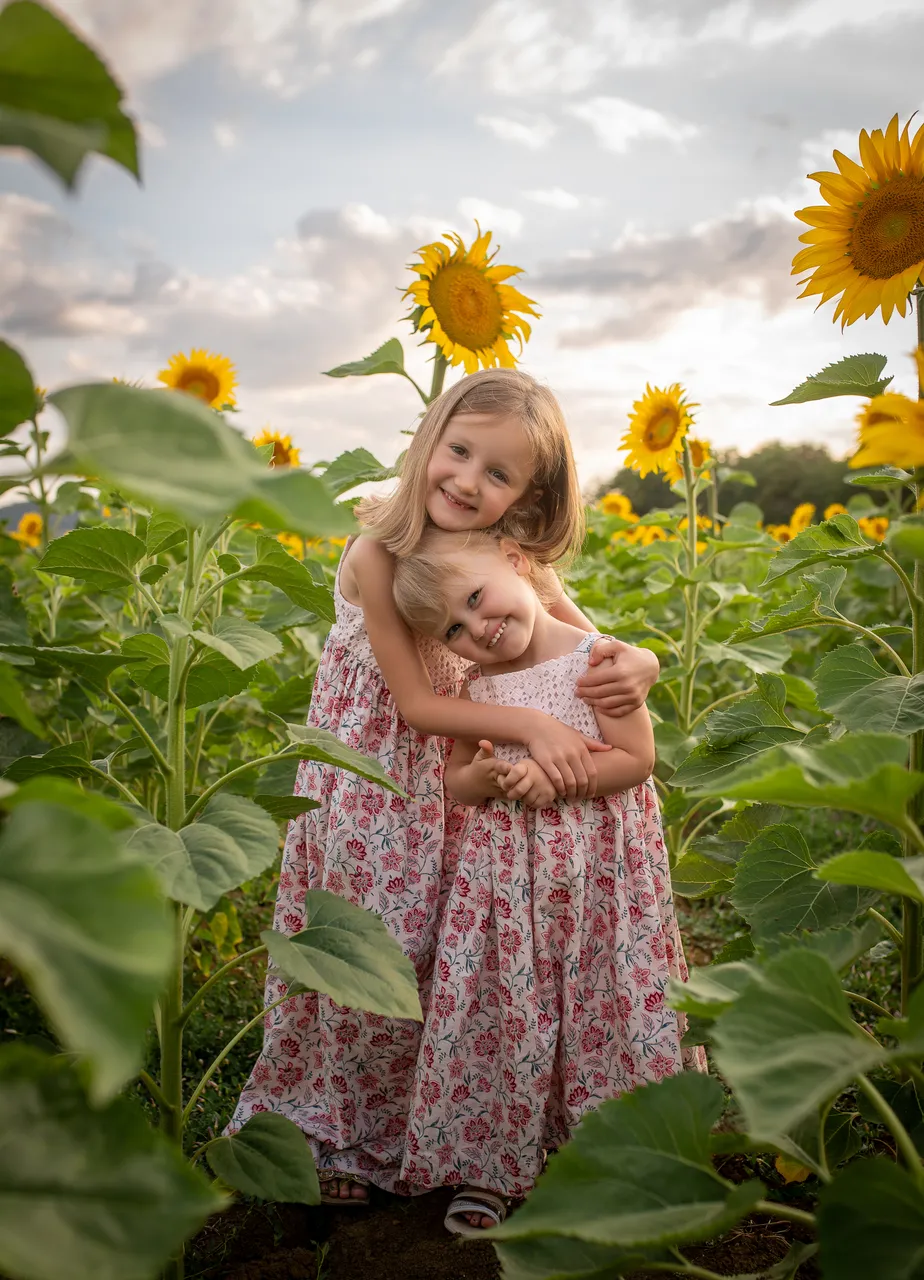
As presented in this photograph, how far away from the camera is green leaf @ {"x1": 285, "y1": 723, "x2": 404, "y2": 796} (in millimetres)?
1268

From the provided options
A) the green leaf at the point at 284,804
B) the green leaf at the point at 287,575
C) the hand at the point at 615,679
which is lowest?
the green leaf at the point at 284,804

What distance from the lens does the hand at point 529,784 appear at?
1794mm

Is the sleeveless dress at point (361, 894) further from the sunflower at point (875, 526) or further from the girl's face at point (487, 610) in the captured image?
the sunflower at point (875, 526)

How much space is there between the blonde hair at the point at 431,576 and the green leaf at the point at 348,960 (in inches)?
27.3

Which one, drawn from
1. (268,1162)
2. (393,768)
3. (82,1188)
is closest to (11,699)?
(82,1188)

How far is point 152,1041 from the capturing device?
230 centimetres

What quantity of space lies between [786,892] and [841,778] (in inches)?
19.9

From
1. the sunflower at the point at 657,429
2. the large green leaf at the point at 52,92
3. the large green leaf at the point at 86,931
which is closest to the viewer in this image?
the large green leaf at the point at 86,931

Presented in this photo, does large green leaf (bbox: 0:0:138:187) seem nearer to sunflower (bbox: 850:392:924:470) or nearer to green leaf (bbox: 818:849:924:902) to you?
sunflower (bbox: 850:392:924:470)

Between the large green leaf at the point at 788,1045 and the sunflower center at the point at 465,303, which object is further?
the sunflower center at the point at 465,303

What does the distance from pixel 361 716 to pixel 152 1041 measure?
36.2 inches

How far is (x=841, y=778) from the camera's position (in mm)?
912

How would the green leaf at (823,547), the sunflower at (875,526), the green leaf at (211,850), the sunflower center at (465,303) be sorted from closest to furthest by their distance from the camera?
1. the green leaf at (211,850)
2. the green leaf at (823,547)
3. the sunflower center at (465,303)
4. the sunflower at (875,526)

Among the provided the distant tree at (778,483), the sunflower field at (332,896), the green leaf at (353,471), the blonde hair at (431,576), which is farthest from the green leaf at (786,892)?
the distant tree at (778,483)
